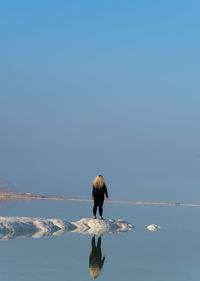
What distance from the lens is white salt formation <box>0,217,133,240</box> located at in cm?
1602

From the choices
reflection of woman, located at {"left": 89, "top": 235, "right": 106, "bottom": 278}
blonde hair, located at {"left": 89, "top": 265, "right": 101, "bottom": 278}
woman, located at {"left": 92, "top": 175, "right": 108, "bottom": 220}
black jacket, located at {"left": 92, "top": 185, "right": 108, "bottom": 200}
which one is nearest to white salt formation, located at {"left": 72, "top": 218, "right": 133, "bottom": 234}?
woman, located at {"left": 92, "top": 175, "right": 108, "bottom": 220}

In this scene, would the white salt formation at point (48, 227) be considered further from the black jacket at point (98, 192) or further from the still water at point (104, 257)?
the black jacket at point (98, 192)

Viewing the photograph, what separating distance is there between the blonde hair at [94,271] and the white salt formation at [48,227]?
4764mm

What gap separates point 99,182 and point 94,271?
10590 mm

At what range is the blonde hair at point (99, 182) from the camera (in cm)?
2062

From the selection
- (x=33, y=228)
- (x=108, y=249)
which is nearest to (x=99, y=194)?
(x=33, y=228)

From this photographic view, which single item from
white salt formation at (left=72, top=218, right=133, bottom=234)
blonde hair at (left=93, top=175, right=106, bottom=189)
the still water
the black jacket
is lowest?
white salt formation at (left=72, top=218, right=133, bottom=234)

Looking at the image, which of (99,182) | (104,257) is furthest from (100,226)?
(104,257)

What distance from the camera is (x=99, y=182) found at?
20.7 m

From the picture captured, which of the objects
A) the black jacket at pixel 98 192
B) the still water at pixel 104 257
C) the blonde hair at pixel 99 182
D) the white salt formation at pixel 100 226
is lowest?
the white salt formation at pixel 100 226

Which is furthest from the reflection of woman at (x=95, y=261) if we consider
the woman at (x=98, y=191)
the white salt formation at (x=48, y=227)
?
the woman at (x=98, y=191)

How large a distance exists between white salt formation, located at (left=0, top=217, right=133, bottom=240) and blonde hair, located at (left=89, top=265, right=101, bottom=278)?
4764mm

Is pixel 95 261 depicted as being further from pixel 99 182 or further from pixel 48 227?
pixel 99 182

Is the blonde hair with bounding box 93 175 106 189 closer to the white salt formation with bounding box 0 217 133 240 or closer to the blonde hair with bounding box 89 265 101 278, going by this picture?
the white salt formation with bounding box 0 217 133 240
